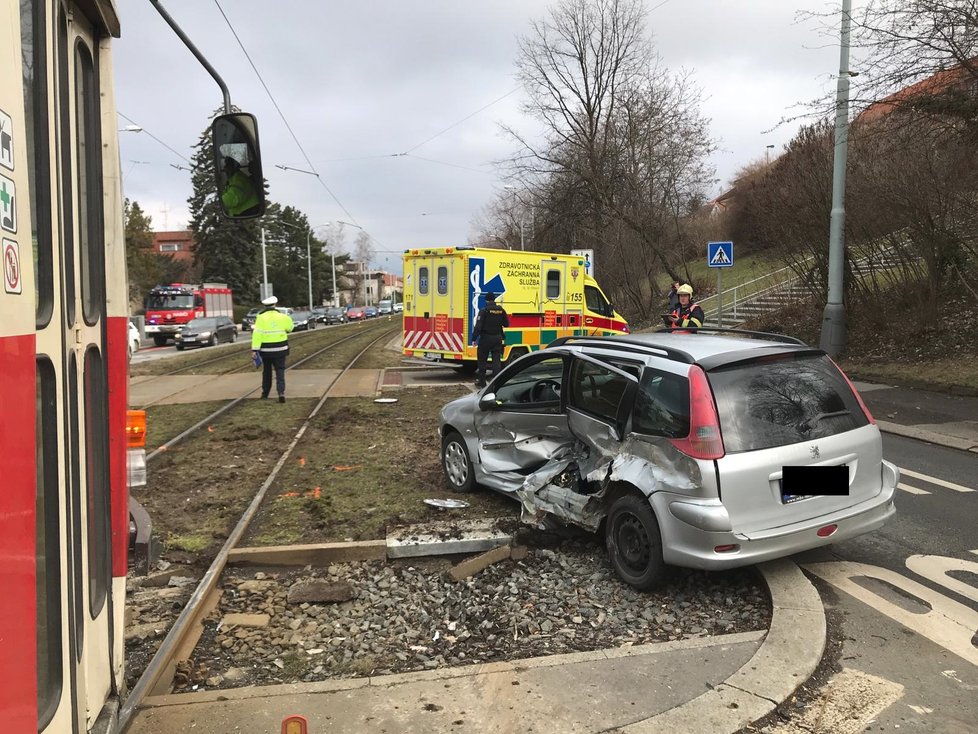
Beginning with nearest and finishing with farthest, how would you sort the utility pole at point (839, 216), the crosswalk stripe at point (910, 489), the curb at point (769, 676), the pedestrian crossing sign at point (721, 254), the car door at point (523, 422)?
1. the curb at point (769, 676)
2. the car door at point (523, 422)
3. the crosswalk stripe at point (910, 489)
4. the utility pole at point (839, 216)
5. the pedestrian crossing sign at point (721, 254)

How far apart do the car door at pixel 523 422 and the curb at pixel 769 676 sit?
6.39 feet

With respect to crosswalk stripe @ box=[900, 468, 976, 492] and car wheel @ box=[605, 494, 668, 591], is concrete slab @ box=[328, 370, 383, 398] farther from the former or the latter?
car wheel @ box=[605, 494, 668, 591]

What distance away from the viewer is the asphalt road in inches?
124

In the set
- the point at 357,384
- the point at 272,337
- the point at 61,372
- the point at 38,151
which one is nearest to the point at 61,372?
the point at 61,372

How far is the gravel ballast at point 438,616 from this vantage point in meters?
3.83

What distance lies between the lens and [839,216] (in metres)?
13.3

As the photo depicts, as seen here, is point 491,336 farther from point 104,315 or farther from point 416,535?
point 104,315

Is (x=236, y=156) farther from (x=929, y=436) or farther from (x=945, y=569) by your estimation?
(x=929, y=436)

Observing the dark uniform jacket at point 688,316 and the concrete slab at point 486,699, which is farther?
the dark uniform jacket at point 688,316

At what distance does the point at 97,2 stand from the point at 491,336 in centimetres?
1141

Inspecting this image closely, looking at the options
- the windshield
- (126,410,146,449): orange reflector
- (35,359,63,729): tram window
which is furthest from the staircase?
the windshield

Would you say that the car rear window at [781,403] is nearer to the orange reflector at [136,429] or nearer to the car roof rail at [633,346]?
the car roof rail at [633,346]

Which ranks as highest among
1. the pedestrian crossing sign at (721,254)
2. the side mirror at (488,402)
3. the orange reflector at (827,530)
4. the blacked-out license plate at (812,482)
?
the pedestrian crossing sign at (721,254)

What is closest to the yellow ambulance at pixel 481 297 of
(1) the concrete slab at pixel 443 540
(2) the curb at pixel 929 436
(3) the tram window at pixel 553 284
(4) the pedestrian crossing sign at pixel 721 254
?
(3) the tram window at pixel 553 284
